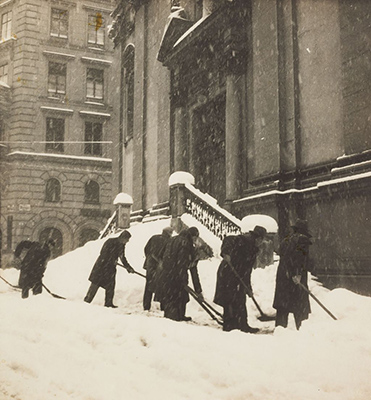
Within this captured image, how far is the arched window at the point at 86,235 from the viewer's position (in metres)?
33.5

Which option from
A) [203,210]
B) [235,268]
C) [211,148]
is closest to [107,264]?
[235,268]

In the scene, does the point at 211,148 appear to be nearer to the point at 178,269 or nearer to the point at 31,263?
the point at 31,263

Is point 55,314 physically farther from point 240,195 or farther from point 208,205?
point 240,195

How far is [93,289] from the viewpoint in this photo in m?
11.1

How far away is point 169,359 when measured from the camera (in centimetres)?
519

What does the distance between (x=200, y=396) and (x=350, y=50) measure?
8896 millimetres

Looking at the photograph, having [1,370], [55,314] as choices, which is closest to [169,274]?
[55,314]

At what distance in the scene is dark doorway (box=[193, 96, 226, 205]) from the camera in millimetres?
18016

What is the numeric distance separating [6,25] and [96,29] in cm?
563

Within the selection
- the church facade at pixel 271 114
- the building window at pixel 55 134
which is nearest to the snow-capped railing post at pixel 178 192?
the church facade at pixel 271 114

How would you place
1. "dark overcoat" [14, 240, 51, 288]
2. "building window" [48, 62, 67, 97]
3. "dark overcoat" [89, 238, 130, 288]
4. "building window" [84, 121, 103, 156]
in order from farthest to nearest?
1. "building window" [84, 121, 103, 156]
2. "building window" [48, 62, 67, 97]
3. "dark overcoat" [14, 240, 51, 288]
4. "dark overcoat" [89, 238, 130, 288]

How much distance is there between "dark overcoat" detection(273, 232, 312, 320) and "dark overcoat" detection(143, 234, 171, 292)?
115 inches

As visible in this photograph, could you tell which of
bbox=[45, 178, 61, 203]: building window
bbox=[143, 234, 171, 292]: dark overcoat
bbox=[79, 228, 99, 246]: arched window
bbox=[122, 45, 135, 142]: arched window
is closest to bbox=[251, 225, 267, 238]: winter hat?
bbox=[143, 234, 171, 292]: dark overcoat

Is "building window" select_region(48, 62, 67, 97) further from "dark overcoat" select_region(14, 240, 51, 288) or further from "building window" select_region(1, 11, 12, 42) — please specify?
"dark overcoat" select_region(14, 240, 51, 288)
